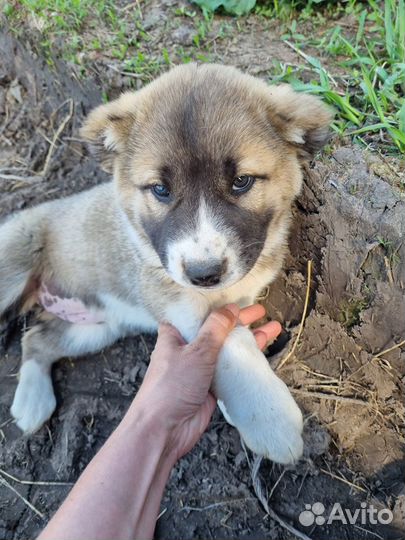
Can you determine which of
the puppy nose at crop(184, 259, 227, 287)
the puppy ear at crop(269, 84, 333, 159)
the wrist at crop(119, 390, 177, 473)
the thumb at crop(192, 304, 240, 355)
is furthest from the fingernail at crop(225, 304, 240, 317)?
the puppy ear at crop(269, 84, 333, 159)

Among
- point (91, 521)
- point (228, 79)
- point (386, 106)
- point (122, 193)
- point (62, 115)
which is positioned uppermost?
point (228, 79)

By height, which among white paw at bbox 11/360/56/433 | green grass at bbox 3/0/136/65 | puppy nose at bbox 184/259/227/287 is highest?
green grass at bbox 3/0/136/65

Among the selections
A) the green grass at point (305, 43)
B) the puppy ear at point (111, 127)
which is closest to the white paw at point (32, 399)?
the puppy ear at point (111, 127)

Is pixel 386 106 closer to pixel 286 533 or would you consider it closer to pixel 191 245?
pixel 191 245

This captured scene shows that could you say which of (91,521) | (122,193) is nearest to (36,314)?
(122,193)

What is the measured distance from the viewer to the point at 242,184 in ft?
7.44

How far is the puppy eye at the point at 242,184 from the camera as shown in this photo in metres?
2.25

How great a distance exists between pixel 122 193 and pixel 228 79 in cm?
75

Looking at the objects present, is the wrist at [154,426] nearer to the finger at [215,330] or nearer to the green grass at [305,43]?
the finger at [215,330]

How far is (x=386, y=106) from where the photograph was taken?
279cm

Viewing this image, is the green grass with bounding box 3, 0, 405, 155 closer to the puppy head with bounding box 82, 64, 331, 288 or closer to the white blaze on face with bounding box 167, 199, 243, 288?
the puppy head with bounding box 82, 64, 331, 288

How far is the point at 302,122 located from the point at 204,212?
67 centimetres

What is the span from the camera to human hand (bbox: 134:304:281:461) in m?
2.30

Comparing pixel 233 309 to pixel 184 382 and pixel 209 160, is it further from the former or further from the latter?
pixel 209 160
